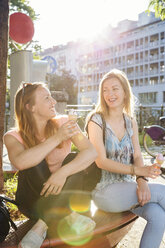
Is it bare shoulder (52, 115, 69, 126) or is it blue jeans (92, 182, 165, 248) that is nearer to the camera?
blue jeans (92, 182, 165, 248)

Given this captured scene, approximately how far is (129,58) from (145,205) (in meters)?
71.2

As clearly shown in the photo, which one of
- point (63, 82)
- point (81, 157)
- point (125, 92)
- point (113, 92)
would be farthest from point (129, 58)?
point (81, 157)

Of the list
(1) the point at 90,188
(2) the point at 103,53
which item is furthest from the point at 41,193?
(2) the point at 103,53

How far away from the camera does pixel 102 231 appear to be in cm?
206

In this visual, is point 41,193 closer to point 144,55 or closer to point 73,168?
point 73,168

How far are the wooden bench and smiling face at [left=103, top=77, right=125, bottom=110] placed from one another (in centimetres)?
92

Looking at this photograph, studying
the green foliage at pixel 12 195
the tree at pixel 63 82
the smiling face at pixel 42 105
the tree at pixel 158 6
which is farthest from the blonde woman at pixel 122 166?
the tree at pixel 63 82

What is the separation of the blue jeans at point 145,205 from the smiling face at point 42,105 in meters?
0.71

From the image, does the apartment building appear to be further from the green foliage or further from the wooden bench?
the wooden bench

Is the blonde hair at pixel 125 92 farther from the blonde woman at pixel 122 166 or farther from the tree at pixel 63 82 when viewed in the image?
the tree at pixel 63 82

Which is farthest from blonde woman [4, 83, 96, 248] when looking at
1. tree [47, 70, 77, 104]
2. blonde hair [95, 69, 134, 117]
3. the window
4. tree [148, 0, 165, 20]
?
the window

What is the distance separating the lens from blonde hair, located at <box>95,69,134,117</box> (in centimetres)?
266

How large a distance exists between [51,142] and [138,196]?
77cm

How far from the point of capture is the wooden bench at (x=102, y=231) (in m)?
1.91
